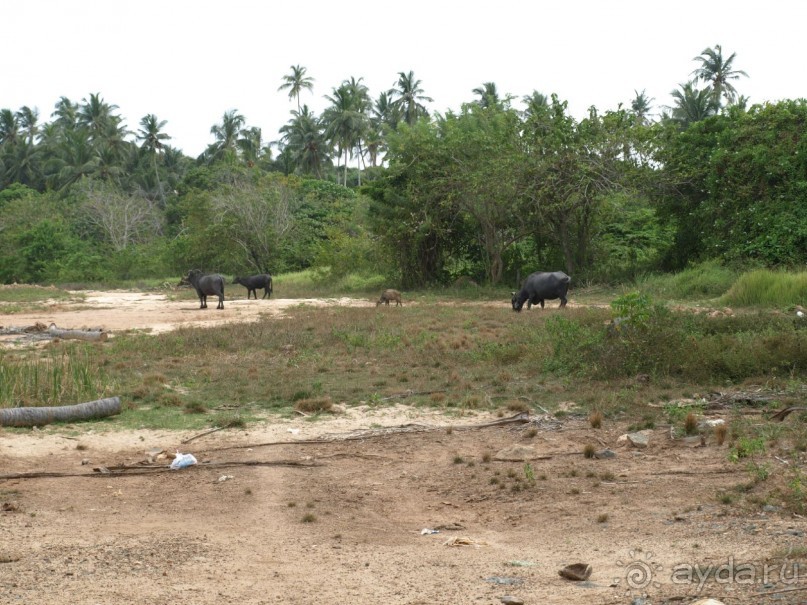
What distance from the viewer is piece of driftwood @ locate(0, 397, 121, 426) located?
977 centimetres

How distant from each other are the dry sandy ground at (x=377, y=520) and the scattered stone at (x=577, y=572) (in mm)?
43

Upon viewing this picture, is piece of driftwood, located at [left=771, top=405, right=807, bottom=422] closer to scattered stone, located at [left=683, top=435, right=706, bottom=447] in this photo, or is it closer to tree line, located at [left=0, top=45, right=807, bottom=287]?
scattered stone, located at [left=683, top=435, right=706, bottom=447]

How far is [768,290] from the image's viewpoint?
1931 centimetres

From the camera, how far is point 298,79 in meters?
69.9

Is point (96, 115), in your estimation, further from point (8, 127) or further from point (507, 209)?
point (507, 209)

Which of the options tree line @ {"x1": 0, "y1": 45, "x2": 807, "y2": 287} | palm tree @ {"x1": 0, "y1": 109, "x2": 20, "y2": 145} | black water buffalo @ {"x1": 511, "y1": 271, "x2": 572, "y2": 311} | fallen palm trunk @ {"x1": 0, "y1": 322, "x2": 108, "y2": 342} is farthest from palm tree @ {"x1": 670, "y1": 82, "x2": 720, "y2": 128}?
palm tree @ {"x1": 0, "y1": 109, "x2": 20, "y2": 145}

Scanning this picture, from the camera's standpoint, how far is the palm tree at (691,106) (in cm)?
4709

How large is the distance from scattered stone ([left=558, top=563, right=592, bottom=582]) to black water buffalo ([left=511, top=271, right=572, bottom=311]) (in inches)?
638

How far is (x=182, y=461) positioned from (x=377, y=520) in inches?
95.8

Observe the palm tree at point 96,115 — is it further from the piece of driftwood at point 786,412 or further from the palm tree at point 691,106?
the piece of driftwood at point 786,412

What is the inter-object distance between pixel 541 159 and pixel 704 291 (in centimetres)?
727

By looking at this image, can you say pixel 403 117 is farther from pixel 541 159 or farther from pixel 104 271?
pixel 541 159

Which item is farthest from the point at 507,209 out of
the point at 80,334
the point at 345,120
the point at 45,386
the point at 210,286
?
A: the point at 345,120

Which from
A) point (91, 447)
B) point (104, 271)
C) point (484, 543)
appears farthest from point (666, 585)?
point (104, 271)
